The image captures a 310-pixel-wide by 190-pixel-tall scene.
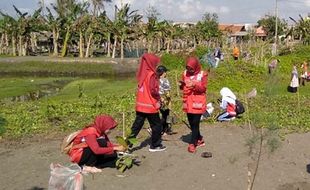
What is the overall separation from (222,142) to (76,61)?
1211 inches

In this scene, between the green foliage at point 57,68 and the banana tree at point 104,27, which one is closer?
the green foliage at point 57,68

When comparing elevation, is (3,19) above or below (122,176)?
above

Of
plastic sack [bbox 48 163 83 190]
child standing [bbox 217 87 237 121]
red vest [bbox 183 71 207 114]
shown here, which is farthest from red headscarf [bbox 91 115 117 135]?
child standing [bbox 217 87 237 121]

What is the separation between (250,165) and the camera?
7.96 meters

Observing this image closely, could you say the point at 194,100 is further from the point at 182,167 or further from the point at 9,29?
the point at 9,29

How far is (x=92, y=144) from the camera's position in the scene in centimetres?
724

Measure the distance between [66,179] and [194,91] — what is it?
3660 millimetres

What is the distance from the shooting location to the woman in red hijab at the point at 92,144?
7.24 metres

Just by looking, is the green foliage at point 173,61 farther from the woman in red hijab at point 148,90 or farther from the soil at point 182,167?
the woman in red hijab at point 148,90

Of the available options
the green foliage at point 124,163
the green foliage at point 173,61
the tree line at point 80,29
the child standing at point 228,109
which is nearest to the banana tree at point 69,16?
the tree line at point 80,29

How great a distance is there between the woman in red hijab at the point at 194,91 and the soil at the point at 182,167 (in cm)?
55

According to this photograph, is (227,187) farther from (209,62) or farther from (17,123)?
(209,62)

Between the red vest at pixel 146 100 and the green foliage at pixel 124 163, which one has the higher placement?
the red vest at pixel 146 100

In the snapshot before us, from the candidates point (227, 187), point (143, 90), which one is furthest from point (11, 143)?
point (227, 187)
